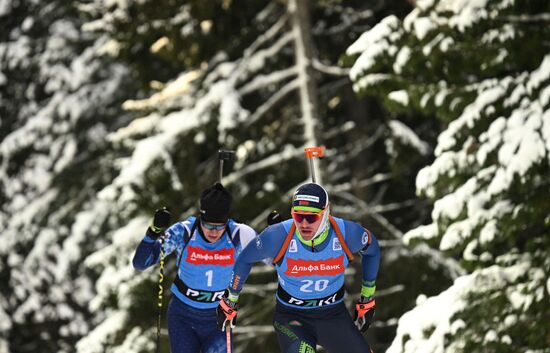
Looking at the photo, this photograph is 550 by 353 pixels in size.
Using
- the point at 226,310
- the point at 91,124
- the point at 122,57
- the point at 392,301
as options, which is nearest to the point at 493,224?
the point at 226,310

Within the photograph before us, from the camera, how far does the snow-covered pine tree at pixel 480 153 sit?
766cm

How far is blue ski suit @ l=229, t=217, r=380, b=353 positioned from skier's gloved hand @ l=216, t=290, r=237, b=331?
0.40ft

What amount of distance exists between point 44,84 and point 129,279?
10.1m

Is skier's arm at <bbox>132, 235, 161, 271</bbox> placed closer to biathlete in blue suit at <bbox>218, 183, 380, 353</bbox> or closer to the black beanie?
the black beanie

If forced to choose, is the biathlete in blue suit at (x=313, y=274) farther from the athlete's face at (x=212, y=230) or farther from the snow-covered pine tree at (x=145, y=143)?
the snow-covered pine tree at (x=145, y=143)

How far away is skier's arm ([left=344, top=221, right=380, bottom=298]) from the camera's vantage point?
6980mm

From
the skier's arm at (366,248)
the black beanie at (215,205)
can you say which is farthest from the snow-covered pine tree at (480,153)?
the black beanie at (215,205)

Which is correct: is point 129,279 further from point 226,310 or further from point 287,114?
point 226,310

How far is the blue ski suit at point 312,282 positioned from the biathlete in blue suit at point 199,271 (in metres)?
0.63

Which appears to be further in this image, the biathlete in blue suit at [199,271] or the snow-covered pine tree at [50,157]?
the snow-covered pine tree at [50,157]

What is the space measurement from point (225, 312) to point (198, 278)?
64 centimetres

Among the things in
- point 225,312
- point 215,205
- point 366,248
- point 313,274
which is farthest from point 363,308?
point 215,205

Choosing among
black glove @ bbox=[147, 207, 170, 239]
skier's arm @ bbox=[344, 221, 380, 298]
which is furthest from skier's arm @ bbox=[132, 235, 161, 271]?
skier's arm @ bbox=[344, 221, 380, 298]

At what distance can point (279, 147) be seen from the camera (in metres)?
15.1
